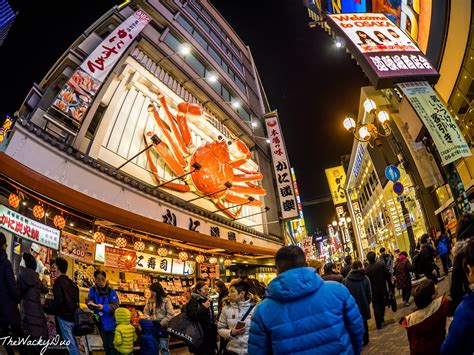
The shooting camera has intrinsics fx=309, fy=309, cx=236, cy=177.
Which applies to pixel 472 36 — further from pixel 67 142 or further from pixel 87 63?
pixel 67 142

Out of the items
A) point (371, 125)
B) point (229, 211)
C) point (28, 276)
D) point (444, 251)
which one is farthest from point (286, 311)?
point (229, 211)

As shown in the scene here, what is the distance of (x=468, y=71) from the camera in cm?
1362

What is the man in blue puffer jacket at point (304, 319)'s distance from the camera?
236 centimetres

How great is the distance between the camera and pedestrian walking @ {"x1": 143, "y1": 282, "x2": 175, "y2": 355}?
21.8 ft

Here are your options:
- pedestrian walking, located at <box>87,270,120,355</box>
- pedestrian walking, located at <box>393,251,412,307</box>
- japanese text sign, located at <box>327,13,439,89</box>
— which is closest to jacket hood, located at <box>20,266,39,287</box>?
pedestrian walking, located at <box>87,270,120,355</box>

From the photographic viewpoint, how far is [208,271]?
15.8 m

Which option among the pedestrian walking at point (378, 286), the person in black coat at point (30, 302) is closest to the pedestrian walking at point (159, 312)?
the person in black coat at point (30, 302)

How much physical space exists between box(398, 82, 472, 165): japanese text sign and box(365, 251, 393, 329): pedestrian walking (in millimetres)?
3768

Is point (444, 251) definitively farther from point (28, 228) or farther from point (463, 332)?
point (28, 228)

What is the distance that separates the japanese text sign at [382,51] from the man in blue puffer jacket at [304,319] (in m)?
9.44

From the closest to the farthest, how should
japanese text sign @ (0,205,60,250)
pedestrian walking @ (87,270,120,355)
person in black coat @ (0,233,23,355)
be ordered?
person in black coat @ (0,233,23,355) → pedestrian walking @ (87,270,120,355) → japanese text sign @ (0,205,60,250)

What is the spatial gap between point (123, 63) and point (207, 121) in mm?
6680

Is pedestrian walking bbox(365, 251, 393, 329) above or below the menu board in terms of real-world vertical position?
below

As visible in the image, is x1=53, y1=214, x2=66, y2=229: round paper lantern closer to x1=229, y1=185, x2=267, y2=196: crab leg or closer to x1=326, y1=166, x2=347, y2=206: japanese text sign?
x1=229, y1=185, x2=267, y2=196: crab leg
